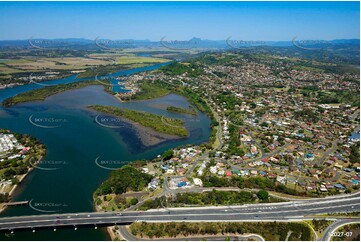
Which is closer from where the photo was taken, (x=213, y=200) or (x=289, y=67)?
(x=213, y=200)

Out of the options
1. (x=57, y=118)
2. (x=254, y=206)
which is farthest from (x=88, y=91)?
(x=254, y=206)

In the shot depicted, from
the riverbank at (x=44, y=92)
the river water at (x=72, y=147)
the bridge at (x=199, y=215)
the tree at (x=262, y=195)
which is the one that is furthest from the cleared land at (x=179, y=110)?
the bridge at (x=199, y=215)

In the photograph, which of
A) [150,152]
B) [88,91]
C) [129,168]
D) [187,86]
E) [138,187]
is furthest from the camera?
[187,86]

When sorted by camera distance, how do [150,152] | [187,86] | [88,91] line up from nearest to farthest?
[150,152] < [88,91] < [187,86]

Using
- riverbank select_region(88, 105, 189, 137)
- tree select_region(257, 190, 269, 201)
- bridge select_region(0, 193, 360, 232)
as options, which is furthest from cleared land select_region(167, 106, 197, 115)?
bridge select_region(0, 193, 360, 232)

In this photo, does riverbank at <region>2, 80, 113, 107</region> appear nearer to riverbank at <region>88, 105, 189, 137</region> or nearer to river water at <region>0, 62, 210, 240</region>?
river water at <region>0, 62, 210, 240</region>

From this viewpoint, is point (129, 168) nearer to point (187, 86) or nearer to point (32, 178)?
point (32, 178)
